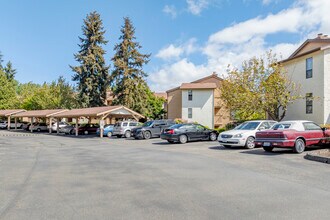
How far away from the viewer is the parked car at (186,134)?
21203 millimetres

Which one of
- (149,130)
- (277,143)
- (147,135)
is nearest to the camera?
(277,143)

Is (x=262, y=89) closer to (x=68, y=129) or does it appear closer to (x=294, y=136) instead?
(x=294, y=136)

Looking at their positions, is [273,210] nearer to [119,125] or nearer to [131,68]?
[119,125]

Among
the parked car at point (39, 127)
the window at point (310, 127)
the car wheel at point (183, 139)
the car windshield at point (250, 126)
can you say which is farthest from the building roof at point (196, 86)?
the window at point (310, 127)

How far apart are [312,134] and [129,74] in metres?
32.9

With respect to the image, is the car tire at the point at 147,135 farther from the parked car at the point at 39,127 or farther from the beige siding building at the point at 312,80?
the parked car at the point at 39,127

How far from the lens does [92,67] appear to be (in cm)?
4750

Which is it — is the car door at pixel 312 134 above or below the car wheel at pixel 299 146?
above

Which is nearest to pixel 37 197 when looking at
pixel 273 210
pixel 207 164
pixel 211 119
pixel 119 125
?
pixel 273 210

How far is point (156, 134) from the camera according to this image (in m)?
27.6

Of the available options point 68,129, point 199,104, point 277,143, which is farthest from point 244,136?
point 68,129

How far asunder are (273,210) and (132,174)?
4661 mm

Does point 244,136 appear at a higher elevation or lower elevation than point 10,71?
lower

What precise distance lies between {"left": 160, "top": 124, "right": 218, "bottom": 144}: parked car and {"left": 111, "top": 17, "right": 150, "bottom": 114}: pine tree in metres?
22.6
